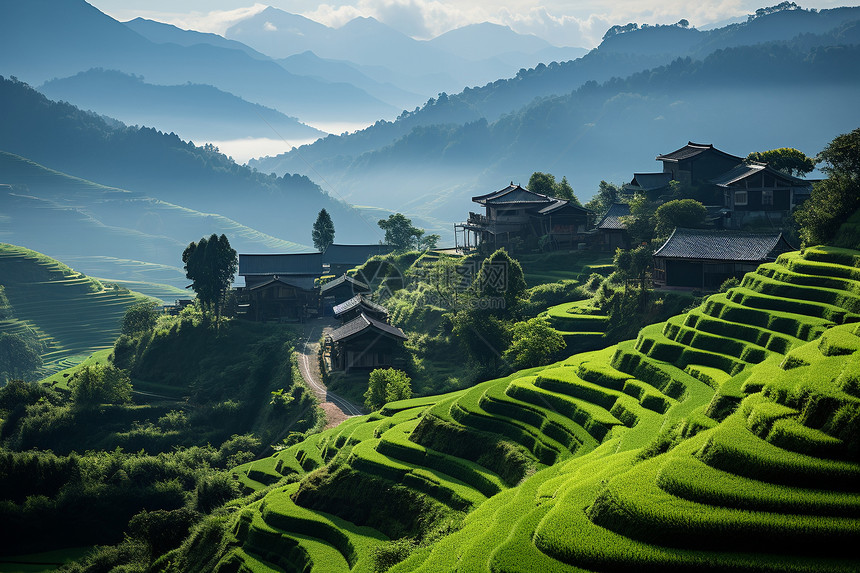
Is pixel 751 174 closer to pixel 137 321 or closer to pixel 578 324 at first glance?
pixel 578 324

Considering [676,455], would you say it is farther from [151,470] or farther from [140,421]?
[140,421]

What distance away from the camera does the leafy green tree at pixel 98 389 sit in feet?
189

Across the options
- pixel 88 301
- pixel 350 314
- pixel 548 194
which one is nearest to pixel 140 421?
pixel 350 314

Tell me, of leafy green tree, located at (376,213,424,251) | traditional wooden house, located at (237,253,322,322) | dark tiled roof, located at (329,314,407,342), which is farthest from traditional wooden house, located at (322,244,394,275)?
dark tiled roof, located at (329,314,407,342)

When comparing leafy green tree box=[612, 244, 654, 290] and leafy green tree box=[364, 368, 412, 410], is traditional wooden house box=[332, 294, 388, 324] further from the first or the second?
Answer: leafy green tree box=[612, 244, 654, 290]

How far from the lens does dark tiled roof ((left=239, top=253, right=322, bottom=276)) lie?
274 feet

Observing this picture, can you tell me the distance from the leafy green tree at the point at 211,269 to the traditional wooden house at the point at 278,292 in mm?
3646

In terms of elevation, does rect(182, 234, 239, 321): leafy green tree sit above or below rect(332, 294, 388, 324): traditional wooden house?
above

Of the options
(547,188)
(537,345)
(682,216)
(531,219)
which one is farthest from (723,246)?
(547,188)

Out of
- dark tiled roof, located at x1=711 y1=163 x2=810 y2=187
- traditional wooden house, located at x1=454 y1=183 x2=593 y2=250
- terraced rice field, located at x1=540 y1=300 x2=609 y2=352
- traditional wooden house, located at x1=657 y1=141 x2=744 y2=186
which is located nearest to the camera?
terraced rice field, located at x1=540 y1=300 x2=609 y2=352

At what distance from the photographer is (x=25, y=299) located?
10769 centimetres

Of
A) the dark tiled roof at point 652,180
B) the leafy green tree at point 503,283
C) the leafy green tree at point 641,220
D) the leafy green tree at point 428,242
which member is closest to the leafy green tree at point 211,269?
the leafy green tree at point 428,242

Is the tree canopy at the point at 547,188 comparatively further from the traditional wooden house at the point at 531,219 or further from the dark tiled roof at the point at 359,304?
the dark tiled roof at the point at 359,304

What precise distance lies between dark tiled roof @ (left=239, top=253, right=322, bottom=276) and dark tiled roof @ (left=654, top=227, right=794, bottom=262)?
1775 inches
